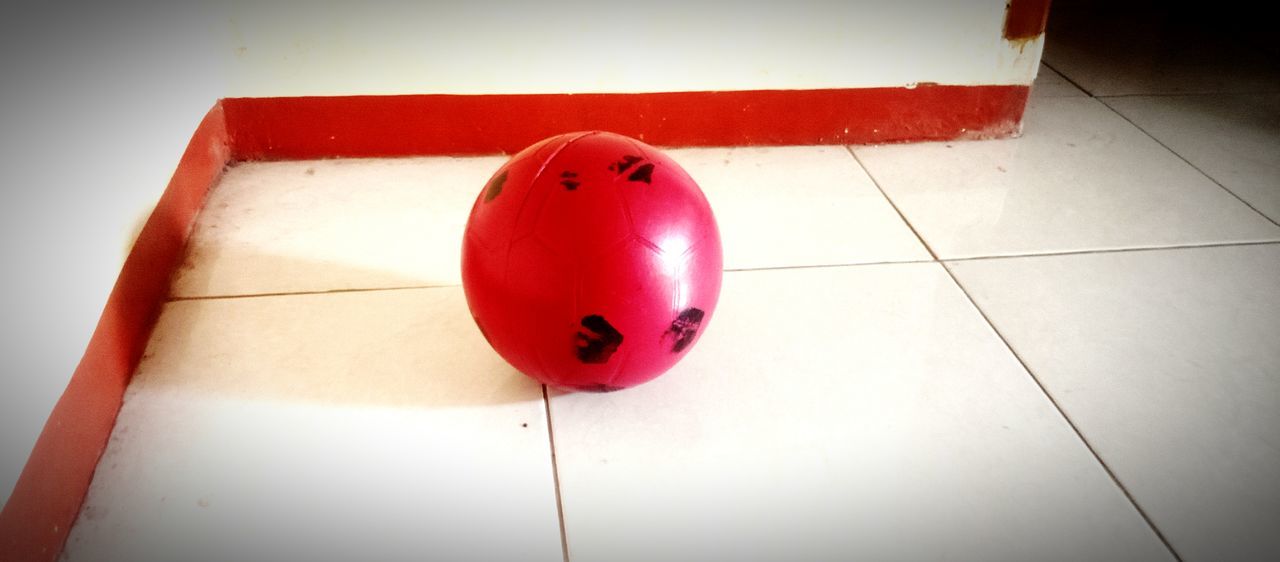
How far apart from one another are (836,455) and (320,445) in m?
0.69

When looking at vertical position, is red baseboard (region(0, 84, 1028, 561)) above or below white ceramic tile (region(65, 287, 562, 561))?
above

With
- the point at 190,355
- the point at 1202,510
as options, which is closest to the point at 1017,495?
the point at 1202,510

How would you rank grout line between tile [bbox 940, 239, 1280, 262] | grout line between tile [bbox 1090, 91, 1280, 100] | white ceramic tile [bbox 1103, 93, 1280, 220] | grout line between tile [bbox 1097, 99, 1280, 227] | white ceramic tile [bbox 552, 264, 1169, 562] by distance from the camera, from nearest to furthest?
white ceramic tile [bbox 552, 264, 1169, 562] → grout line between tile [bbox 940, 239, 1280, 262] → grout line between tile [bbox 1097, 99, 1280, 227] → white ceramic tile [bbox 1103, 93, 1280, 220] → grout line between tile [bbox 1090, 91, 1280, 100]

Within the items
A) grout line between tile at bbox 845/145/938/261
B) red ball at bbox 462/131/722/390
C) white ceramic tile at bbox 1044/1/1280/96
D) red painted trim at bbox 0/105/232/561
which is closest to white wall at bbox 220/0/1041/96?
grout line between tile at bbox 845/145/938/261

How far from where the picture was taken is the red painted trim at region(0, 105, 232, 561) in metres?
0.94

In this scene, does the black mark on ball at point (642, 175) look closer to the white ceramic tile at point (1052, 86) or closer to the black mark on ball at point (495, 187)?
the black mark on ball at point (495, 187)

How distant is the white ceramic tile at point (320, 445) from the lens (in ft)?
3.35

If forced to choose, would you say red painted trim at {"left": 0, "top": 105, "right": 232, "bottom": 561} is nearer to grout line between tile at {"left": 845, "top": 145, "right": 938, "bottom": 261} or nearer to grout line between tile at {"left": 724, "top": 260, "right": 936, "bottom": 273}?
grout line between tile at {"left": 724, "top": 260, "right": 936, "bottom": 273}

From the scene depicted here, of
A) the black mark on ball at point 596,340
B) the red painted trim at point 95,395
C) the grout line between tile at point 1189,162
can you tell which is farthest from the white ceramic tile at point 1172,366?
the red painted trim at point 95,395

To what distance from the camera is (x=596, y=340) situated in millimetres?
1028

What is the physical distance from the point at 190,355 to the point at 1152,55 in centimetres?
267

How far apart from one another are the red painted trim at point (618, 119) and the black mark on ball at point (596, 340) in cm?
96

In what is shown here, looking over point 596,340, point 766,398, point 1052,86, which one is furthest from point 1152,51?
point 596,340

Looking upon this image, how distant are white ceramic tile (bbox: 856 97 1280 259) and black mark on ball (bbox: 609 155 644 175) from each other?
0.79 m
